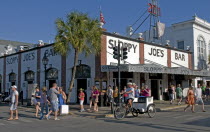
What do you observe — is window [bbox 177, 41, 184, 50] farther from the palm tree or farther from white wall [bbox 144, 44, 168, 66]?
the palm tree

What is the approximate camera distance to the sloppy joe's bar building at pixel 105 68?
19.1m

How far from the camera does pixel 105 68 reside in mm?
18062

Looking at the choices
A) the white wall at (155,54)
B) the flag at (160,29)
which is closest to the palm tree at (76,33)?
the white wall at (155,54)

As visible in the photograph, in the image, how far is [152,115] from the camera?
12.4 m

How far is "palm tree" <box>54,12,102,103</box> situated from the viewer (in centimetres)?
1655

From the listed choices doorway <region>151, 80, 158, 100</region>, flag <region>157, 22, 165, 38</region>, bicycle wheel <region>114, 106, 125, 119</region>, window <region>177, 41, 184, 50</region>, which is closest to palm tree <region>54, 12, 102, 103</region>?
bicycle wheel <region>114, 106, 125, 119</region>

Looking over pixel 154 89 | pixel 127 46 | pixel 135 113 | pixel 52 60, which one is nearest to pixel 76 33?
pixel 127 46

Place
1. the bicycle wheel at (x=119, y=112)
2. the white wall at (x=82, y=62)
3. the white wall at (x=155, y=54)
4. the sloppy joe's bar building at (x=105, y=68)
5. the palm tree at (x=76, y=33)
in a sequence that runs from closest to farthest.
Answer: the bicycle wheel at (x=119, y=112) < the palm tree at (x=76, y=33) < the sloppy joe's bar building at (x=105, y=68) < the white wall at (x=82, y=62) < the white wall at (x=155, y=54)

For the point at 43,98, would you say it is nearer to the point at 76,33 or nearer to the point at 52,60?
the point at 76,33

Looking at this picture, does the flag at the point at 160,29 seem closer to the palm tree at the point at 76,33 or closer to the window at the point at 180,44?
the window at the point at 180,44

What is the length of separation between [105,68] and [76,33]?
3.40 metres

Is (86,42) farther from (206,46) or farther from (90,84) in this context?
(206,46)

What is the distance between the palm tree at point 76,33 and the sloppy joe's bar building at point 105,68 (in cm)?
185

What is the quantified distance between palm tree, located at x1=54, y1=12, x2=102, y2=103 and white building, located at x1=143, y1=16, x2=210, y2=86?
16019 mm
